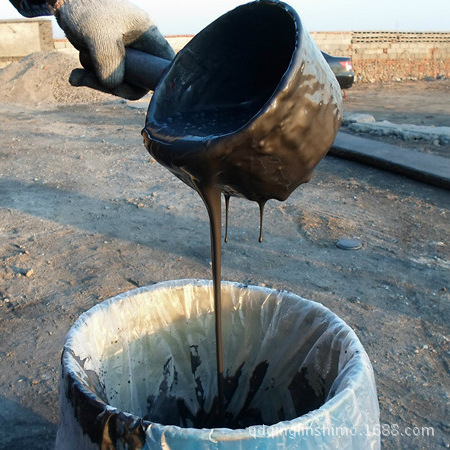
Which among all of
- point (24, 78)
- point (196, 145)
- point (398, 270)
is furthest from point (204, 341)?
point (24, 78)

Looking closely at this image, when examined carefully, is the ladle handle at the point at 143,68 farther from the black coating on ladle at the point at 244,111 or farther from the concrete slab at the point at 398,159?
the concrete slab at the point at 398,159

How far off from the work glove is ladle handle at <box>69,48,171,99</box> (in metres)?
0.03

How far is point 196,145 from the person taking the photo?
1.42 metres

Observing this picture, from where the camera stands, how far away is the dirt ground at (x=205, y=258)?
2443 millimetres

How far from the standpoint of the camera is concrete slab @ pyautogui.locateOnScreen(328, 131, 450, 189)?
495 cm

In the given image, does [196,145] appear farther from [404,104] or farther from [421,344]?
[404,104]

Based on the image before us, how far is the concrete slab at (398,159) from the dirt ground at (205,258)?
0.10 meters

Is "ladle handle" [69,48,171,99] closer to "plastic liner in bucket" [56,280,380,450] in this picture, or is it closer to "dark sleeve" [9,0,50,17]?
"dark sleeve" [9,0,50,17]

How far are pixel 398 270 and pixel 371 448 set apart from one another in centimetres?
216

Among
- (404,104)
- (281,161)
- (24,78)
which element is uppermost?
(281,161)

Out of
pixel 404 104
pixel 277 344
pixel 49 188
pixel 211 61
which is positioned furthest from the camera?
pixel 404 104

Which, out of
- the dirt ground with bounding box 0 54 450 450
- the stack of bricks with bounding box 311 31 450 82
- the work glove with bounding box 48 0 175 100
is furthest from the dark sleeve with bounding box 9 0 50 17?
the stack of bricks with bounding box 311 31 450 82

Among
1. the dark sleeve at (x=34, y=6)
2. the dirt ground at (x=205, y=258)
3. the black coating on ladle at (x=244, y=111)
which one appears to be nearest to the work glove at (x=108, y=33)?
the dark sleeve at (x=34, y=6)

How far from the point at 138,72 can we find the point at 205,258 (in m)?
1.63
